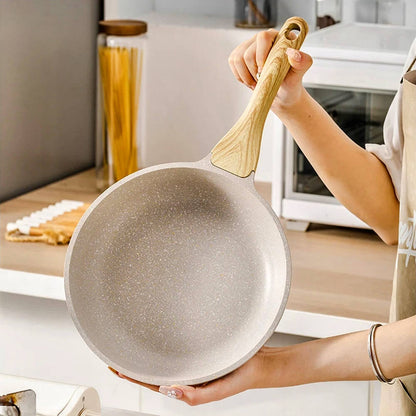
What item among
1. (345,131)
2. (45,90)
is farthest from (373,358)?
(45,90)

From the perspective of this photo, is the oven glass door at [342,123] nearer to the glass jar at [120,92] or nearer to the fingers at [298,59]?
the glass jar at [120,92]

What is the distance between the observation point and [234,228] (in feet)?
2.87

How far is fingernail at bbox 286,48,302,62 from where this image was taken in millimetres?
840

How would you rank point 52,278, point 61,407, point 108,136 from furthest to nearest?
point 108,136, point 52,278, point 61,407

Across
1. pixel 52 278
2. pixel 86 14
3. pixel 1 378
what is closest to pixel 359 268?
pixel 52 278

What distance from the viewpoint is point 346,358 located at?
2.67 feet

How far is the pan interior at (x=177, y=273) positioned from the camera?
826mm

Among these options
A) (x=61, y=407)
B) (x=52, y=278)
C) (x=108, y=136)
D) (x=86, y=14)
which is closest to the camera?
(x=61, y=407)

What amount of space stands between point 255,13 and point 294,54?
1032 mm

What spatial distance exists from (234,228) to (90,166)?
1.23 meters

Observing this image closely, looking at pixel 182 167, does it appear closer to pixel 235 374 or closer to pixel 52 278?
pixel 235 374

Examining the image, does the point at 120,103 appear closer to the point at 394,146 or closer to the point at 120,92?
the point at 120,92

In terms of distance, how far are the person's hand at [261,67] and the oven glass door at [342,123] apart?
603 mm

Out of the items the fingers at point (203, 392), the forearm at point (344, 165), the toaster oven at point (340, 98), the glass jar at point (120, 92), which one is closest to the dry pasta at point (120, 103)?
the glass jar at point (120, 92)
